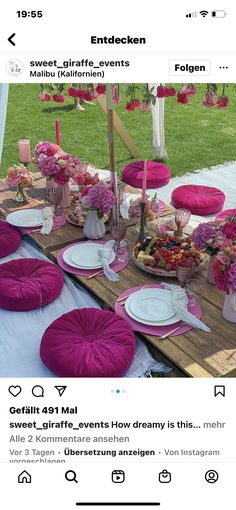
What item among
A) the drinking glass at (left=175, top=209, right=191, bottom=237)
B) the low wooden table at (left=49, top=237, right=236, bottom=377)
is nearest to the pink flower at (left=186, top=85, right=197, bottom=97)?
the drinking glass at (left=175, top=209, right=191, bottom=237)

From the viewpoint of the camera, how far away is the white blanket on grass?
10.1 ft

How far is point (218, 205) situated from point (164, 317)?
2388 mm

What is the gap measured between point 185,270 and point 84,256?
0.89 meters

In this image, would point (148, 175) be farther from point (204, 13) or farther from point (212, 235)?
point (204, 13)

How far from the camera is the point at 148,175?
581 cm

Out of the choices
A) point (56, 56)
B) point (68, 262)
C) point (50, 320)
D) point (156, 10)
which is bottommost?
point (50, 320)

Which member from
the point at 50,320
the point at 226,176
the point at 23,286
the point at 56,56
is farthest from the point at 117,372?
the point at 226,176

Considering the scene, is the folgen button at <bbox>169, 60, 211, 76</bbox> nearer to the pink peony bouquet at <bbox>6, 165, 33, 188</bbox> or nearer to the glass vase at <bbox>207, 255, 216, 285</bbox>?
the glass vase at <bbox>207, 255, 216, 285</bbox>

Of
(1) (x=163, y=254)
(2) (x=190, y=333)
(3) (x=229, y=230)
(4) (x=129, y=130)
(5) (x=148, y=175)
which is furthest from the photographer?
(4) (x=129, y=130)
